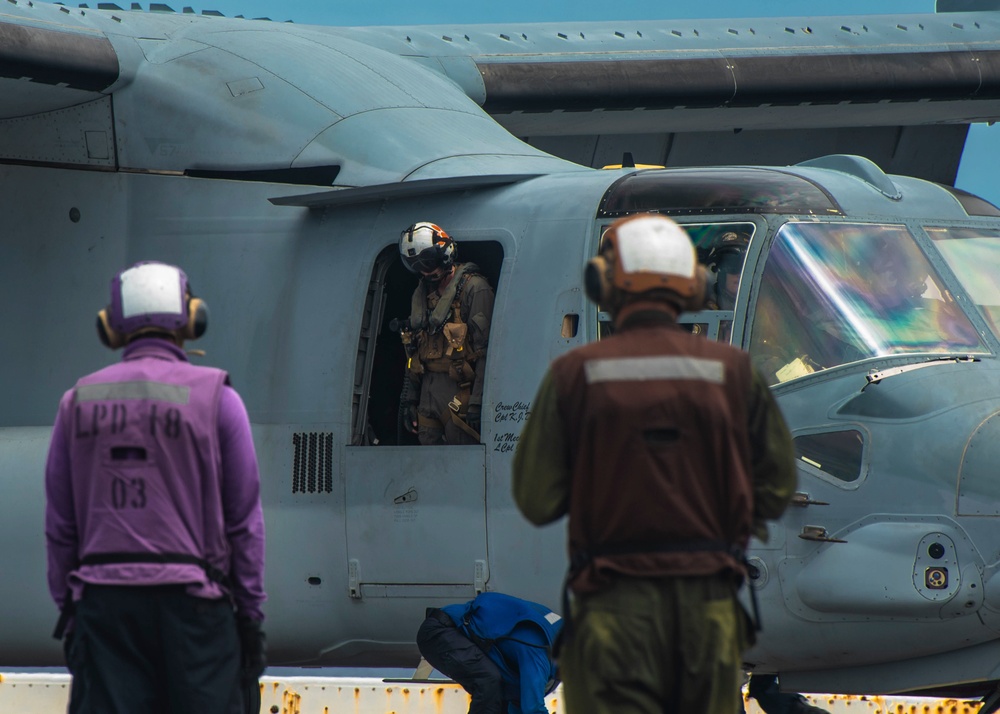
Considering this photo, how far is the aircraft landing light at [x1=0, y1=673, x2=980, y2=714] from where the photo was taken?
6945 millimetres

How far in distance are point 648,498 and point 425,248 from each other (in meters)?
3.59

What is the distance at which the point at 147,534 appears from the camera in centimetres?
397

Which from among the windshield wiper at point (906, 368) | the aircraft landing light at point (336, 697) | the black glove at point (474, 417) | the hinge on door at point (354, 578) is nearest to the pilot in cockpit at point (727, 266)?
the windshield wiper at point (906, 368)

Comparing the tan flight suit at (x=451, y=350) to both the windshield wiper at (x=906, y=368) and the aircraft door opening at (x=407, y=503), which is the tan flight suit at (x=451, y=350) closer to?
the aircraft door opening at (x=407, y=503)

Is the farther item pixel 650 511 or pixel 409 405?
pixel 409 405

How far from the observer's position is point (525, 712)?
6.16 meters

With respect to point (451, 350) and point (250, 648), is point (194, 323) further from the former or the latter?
point (451, 350)

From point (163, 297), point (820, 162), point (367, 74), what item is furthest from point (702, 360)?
point (367, 74)

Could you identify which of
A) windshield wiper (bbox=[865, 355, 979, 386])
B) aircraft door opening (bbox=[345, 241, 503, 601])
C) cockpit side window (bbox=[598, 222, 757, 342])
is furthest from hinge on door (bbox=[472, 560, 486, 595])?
windshield wiper (bbox=[865, 355, 979, 386])

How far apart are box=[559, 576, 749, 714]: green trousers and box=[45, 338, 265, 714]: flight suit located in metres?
1.12

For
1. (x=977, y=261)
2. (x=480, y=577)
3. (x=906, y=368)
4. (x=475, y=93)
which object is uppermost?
(x=475, y=93)

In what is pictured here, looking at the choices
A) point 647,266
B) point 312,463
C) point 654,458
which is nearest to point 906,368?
point 647,266

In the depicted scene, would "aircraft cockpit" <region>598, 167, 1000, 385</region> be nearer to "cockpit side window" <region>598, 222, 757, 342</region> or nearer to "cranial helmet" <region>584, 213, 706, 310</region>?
"cockpit side window" <region>598, 222, 757, 342</region>

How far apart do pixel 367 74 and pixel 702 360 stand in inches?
208
